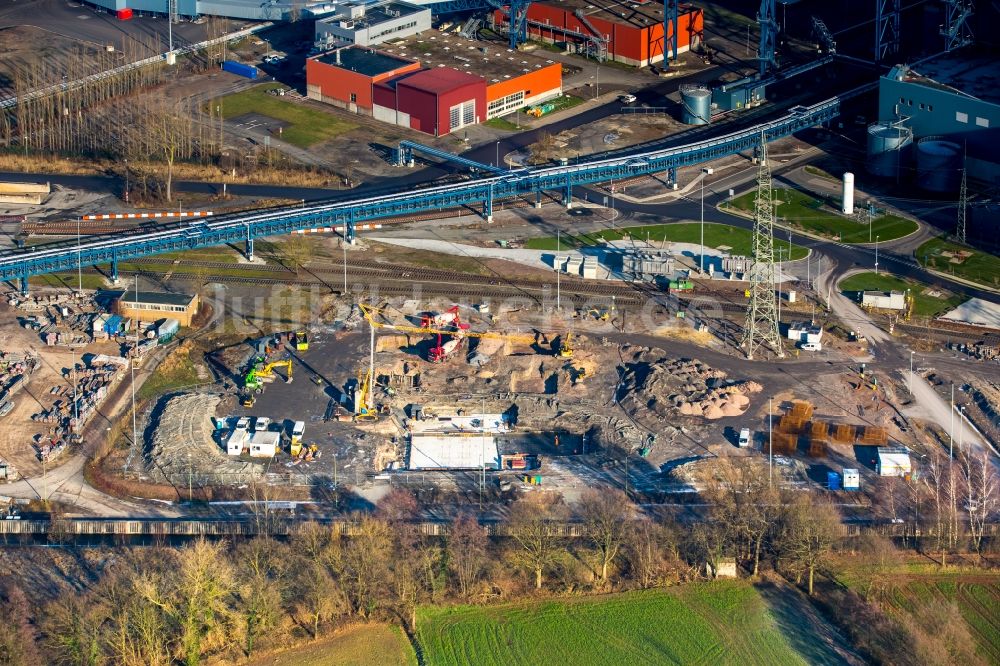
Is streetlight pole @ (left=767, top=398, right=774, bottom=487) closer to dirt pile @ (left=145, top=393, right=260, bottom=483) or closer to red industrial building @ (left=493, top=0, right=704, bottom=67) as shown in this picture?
dirt pile @ (left=145, top=393, right=260, bottom=483)

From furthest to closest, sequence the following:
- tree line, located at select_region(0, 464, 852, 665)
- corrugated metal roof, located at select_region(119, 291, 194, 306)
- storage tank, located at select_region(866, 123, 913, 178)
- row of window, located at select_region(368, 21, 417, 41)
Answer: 1. row of window, located at select_region(368, 21, 417, 41)
2. storage tank, located at select_region(866, 123, 913, 178)
3. corrugated metal roof, located at select_region(119, 291, 194, 306)
4. tree line, located at select_region(0, 464, 852, 665)

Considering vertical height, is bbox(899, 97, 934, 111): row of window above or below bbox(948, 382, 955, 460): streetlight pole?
above

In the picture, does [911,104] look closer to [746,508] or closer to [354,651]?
[746,508]

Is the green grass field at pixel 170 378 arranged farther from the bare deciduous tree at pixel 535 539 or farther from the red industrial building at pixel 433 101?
the red industrial building at pixel 433 101

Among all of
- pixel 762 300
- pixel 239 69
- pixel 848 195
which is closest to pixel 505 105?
pixel 239 69

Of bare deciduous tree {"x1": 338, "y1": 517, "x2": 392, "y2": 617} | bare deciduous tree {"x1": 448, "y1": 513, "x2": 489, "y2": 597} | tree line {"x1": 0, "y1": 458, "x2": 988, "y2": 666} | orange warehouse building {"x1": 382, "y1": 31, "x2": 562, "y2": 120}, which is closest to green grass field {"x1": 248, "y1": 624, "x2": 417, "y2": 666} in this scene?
tree line {"x1": 0, "y1": 458, "x2": 988, "y2": 666}

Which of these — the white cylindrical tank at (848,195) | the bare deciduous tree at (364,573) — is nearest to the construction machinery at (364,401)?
the bare deciduous tree at (364,573)

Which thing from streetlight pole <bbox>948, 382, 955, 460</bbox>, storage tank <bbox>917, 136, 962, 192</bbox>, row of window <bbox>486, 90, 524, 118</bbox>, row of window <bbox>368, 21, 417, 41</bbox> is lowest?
streetlight pole <bbox>948, 382, 955, 460</bbox>
